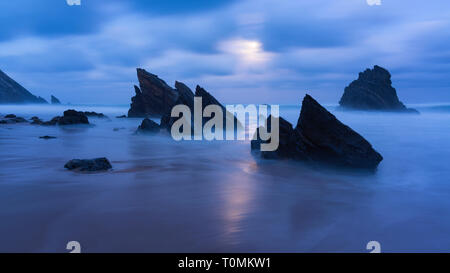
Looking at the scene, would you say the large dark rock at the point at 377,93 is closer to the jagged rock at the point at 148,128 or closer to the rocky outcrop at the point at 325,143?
the jagged rock at the point at 148,128

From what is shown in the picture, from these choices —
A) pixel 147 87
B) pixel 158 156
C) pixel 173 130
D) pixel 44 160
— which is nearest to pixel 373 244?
pixel 158 156

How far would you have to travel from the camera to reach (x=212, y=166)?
1282 cm

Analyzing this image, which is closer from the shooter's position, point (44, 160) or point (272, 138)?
point (44, 160)

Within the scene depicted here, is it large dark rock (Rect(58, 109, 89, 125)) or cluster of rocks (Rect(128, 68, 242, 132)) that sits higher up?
cluster of rocks (Rect(128, 68, 242, 132))

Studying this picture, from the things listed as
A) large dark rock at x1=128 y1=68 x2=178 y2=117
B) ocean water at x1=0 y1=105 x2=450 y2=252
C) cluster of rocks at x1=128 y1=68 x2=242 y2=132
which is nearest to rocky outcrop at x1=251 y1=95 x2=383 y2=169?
ocean water at x1=0 y1=105 x2=450 y2=252

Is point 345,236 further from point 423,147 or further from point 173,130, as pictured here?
point 173,130

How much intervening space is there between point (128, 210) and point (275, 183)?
A: 4.92 meters

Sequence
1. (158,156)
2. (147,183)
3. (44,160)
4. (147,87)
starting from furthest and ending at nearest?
1. (147,87)
2. (158,156)
3. (44,160)
4. (147,183)

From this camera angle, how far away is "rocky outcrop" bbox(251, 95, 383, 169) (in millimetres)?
11867

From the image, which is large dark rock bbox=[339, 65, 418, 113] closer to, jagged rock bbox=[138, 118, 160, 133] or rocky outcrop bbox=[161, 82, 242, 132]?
rocky outcrop bbox=[161, 82, 242, 132]

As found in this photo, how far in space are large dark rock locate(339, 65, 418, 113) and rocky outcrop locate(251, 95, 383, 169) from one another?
113 m

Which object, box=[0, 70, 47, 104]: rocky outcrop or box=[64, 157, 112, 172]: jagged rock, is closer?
box=[64, 157, 112, 172]: jagged rock

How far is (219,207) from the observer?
7.22 metres

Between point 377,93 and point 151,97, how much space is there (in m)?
95.7
